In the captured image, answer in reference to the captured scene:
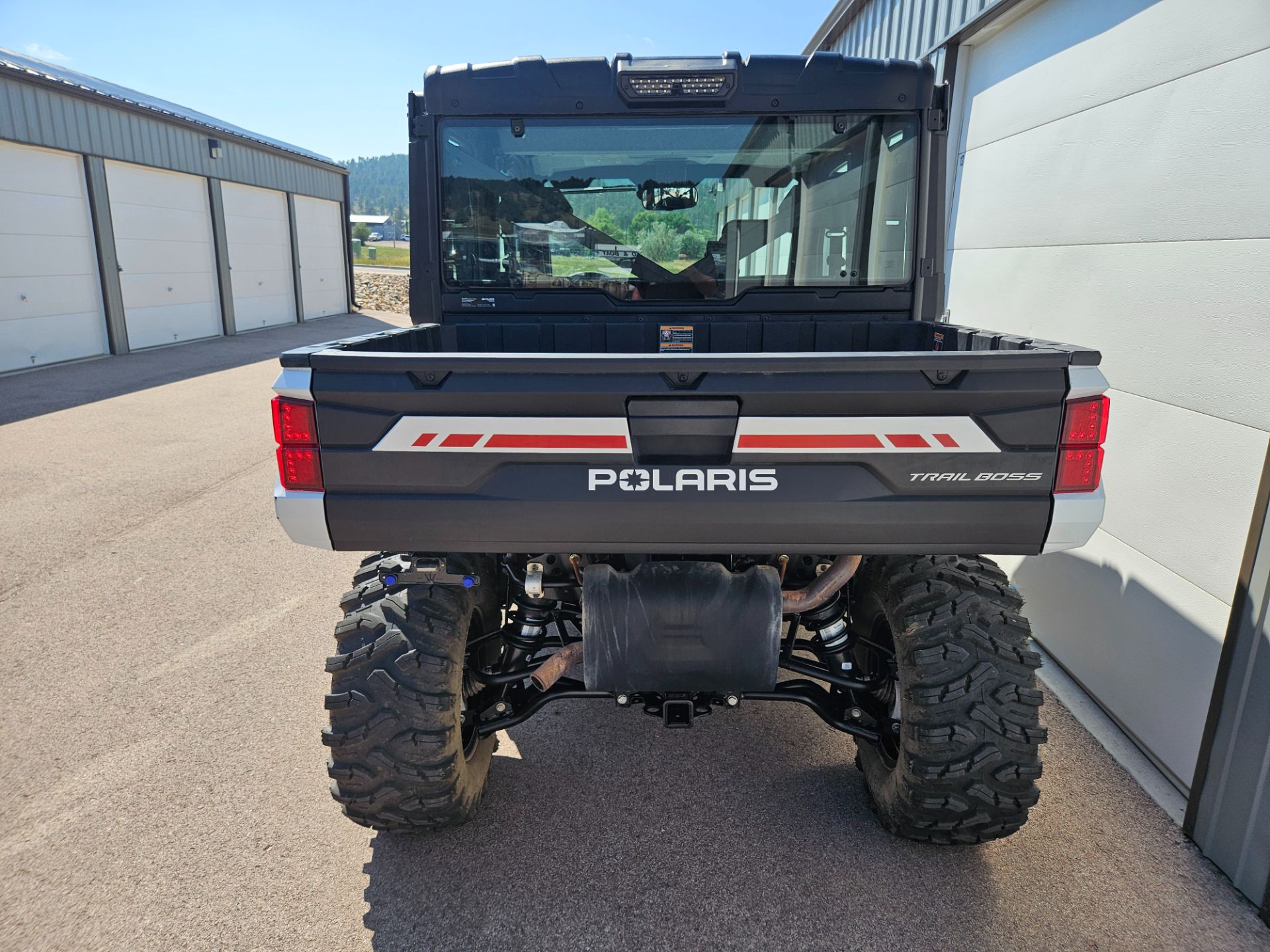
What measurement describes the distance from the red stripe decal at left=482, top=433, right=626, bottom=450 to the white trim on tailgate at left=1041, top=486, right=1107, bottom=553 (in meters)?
1.19

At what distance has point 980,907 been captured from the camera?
2.52m

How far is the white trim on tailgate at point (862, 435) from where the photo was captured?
2150 mm

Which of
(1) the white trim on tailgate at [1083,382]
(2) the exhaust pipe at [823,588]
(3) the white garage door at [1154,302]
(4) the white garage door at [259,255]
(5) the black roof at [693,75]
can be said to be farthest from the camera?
(4) the white garage door at [259,255]

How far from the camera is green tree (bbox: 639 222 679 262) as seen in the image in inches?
133

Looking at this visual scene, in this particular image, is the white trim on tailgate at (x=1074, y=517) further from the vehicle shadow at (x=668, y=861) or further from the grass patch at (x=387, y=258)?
the grass patch at (x=387, y=258)

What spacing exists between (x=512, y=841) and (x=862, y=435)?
6.08 ft

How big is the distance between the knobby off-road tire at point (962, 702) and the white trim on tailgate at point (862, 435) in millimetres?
590

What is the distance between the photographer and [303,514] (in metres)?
2.26

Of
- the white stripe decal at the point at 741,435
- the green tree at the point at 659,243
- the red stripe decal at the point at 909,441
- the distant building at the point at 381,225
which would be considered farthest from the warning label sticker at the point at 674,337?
the distant building at the point at 381,225

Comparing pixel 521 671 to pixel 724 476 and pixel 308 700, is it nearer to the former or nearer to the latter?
pixel 724 476

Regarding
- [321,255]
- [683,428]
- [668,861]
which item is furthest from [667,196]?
[321,255]

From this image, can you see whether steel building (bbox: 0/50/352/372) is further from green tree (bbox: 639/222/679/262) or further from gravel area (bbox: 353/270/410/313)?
green tree (bbox: 639/222/679/262)

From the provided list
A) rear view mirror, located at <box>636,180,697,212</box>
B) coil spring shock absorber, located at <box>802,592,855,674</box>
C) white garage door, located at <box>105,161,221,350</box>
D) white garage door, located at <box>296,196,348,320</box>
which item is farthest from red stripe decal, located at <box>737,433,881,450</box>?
white garage door, located at <box>296,196,348,320</box>

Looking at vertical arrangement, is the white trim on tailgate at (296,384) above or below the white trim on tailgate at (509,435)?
above
